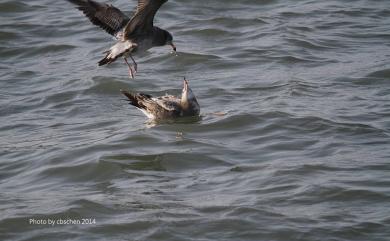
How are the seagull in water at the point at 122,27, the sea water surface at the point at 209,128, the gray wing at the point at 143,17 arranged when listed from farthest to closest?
the seagull in water at the point at 122,27, the gray wing at the point at 143,17, the sea water surface at the point at 209,128

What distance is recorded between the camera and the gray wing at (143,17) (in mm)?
10148

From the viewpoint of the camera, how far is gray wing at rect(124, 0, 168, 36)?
400 inches

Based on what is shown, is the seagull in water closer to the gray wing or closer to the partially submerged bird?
the gray wing

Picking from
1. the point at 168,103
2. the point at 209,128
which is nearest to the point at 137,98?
the point at 168,103

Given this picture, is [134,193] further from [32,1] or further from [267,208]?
[32,1]

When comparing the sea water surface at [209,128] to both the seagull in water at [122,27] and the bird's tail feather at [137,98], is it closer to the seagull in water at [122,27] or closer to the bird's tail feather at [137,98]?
the bird's tail feather at [137,98]

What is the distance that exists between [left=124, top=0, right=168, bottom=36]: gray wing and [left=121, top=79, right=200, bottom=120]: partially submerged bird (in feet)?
2.54

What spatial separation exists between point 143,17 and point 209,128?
1.43 metres

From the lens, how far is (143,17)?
10.7 meters

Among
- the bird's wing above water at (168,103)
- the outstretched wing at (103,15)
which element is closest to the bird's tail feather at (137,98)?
the bird's wing above water at (168,103)

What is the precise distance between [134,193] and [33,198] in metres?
0.92

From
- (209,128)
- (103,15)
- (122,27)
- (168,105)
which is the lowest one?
(209,128)

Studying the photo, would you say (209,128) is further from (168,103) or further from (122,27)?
(122,27)

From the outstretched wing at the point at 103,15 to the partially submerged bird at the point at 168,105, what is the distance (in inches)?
31.6
